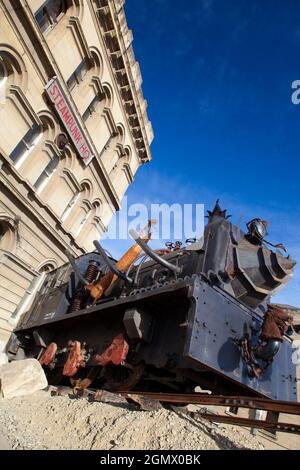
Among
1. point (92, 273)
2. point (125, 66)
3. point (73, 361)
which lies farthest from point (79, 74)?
point (73, 361)

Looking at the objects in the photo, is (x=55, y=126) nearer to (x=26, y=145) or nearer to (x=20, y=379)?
(x=26, y=145)

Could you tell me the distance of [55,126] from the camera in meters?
12.3

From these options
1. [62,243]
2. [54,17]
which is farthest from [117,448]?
[54,17]

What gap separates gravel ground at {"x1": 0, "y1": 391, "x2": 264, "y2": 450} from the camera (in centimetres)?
305

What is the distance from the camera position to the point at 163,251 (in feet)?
26.4

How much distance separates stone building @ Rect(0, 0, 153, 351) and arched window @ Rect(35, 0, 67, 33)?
4 cm

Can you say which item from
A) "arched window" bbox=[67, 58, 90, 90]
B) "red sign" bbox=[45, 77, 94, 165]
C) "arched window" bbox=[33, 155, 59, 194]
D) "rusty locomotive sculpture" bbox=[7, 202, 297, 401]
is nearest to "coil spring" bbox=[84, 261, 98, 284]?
"rusty locomotive sculpture" bbox=[7, 202, 297, 401]

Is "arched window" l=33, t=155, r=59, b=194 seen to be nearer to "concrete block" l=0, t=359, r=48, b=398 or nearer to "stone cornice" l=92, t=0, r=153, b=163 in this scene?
"stone cornice" l=92, t=0, r=153, b=163

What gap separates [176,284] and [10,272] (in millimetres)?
8974

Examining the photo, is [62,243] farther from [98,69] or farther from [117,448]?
[117,448]

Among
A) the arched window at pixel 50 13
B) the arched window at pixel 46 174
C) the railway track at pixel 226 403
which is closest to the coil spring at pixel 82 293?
the railway track at pixel 226 403

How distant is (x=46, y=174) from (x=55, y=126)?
6.88ft

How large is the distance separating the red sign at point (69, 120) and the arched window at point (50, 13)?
2.29 meters

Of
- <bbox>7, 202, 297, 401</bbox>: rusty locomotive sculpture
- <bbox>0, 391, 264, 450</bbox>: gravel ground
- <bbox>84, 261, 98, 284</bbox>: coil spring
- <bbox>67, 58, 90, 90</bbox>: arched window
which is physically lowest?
<bbox>0, 391, 264, 450</bbox>: gravel ground
